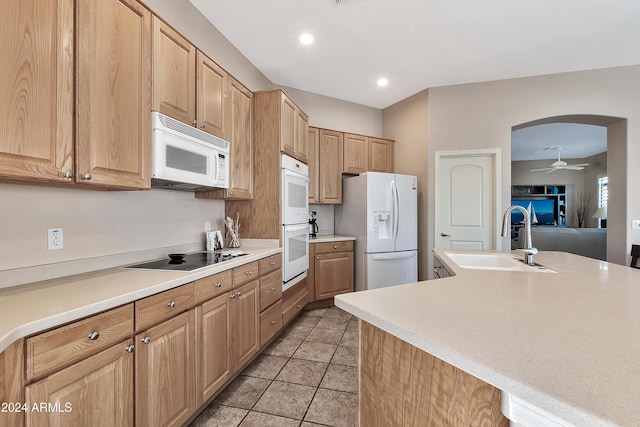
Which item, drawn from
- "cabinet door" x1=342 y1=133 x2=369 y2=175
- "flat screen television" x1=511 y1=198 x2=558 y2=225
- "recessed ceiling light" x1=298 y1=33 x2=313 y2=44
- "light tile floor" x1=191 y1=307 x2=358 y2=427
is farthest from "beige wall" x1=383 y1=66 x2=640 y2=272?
"flat screen television" x1=511 y1=198 x2=558 y2=225

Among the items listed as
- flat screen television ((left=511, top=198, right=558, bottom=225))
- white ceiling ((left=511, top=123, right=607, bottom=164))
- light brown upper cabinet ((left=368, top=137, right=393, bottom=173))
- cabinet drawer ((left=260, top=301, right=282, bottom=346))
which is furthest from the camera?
flat screen television ((left=511, top=198, right=558, bottom=225))

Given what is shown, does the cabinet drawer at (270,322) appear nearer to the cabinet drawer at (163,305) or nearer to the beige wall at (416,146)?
the cabinet drawer at (163,305)

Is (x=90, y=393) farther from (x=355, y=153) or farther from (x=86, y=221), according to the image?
(x=355, y=153)

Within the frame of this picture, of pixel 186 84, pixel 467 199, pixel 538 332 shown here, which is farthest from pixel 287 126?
pixel 538 332

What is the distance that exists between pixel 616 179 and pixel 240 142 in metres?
4.29

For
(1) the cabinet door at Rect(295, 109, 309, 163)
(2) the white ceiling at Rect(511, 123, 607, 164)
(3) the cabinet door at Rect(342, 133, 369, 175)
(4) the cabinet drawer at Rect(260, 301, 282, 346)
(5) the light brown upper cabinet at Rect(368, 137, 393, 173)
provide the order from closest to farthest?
(4) the cabinet drawer at Rect(260, 301, 282, 346), (1) the cabinet door at Rect(295, 109, 309, 163), (3) the cabinet door at Rect(342, 133, 369, 175), (5) the light brown upper cabinet at Rect(368, 137, 393, 173), (2) the white ceiling at Rect(511, 123, 607, 164)

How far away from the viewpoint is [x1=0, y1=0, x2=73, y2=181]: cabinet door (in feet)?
3.36

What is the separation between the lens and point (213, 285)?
171 centimetres

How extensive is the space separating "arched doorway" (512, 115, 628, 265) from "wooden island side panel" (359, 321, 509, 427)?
12.5ft

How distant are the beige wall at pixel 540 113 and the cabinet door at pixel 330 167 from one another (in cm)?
114

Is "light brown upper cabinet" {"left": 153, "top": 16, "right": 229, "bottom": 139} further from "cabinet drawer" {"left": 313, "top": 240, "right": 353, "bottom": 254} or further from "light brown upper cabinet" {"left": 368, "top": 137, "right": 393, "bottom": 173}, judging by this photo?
"light brown upper cabinet" {"left": 368, "top": 137, "right": 393, "bottom": 173}

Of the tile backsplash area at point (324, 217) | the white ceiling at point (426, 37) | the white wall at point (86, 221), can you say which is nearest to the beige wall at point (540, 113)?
the white ceiling at point (426, 37)

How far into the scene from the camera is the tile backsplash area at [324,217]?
13.5 ft

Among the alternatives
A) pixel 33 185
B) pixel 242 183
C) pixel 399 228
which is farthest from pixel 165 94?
pixel 399 228
